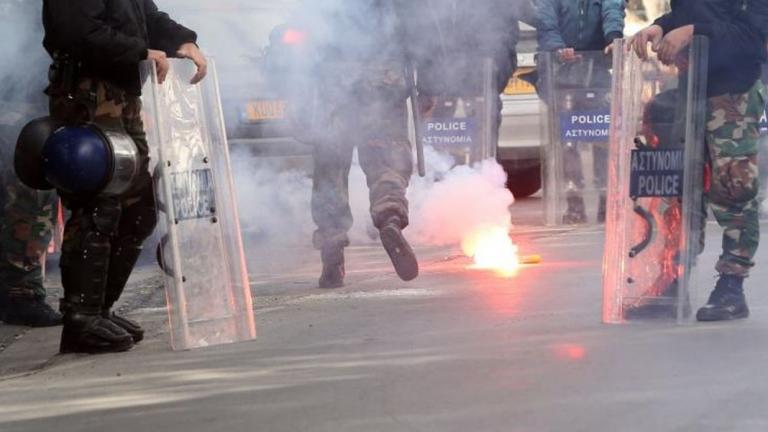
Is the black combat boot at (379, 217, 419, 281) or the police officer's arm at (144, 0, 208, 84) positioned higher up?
the police officer's arm at (144, 0, 208, 84)

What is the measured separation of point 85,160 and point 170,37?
69 centimetres

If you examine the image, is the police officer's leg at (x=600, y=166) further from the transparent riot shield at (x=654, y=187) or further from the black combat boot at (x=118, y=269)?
the black combat boot at (x=118, y=269)

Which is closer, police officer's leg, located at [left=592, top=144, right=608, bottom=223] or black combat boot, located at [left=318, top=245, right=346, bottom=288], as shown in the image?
black combat boot, located at [left=318, top=245, right=346, bottom=288]

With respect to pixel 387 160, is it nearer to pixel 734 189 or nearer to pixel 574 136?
pixel 734 189

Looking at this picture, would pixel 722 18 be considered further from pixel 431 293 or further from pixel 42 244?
pixel 42 244

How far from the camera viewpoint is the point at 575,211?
10391 mm

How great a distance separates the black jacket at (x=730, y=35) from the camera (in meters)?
5.46

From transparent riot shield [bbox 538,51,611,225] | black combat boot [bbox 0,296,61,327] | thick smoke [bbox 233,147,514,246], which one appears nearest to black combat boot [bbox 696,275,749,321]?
black combat boot [bbox 0,296,61,327]

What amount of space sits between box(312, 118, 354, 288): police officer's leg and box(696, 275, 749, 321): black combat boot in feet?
6.11

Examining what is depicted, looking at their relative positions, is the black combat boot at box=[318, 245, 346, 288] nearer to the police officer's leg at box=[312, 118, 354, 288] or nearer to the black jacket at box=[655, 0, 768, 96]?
the police officer's leg at box=[312, 118, 354, 288]

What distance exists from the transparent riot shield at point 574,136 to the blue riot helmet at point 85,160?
5381 mm

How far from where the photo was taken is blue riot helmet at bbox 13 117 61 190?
5.26 meters

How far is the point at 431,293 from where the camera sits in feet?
21.8

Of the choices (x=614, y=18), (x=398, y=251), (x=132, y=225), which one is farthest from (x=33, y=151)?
(x=614, y=18)
